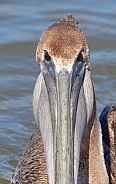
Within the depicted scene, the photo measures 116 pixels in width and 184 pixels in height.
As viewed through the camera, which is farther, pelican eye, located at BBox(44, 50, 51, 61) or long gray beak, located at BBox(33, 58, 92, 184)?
pelican eye, located at BBox(44, 50, 51, 61)

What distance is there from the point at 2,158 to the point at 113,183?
2.27m

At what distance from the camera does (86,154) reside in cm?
565

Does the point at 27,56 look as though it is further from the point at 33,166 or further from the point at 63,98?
the point at 63,98

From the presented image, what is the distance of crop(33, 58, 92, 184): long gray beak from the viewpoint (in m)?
4.77

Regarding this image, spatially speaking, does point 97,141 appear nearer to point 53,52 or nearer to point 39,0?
point 53,52

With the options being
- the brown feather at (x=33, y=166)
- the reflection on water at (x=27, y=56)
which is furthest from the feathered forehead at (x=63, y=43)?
the reflection on water at (x=27, y=56)

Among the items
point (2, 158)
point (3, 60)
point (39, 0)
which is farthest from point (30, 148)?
point (39, 0)

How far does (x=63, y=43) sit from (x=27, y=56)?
17.7 ft

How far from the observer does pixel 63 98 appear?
479 cm

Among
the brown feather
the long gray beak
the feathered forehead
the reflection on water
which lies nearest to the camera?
the long gray beak

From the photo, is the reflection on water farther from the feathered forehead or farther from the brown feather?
the feathered forehead

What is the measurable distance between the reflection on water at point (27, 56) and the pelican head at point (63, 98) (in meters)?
2.74

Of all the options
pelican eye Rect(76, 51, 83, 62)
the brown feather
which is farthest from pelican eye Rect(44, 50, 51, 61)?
the brown feather

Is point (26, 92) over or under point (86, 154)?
over
